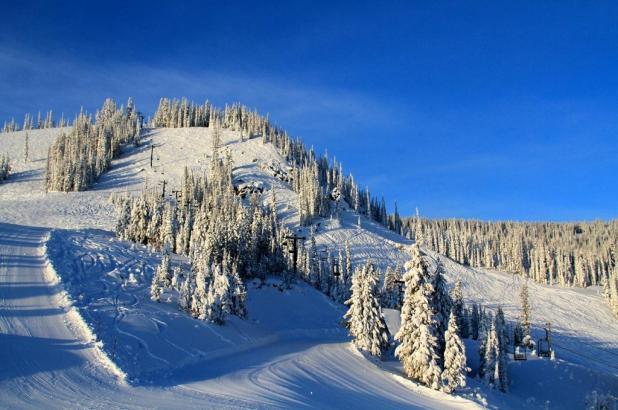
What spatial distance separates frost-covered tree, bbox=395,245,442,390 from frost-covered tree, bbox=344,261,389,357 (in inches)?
122

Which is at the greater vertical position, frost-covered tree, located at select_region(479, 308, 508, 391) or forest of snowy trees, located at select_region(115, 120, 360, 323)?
forest of snowy trees, located at select_region(115, 120, 360, 323)

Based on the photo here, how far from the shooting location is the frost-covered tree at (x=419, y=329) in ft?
110

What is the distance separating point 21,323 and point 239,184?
320ft

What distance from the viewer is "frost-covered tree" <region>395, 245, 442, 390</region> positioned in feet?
110

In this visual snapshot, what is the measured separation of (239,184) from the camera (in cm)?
12269

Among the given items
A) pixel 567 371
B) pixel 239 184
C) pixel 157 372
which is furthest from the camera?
pixel 239 184

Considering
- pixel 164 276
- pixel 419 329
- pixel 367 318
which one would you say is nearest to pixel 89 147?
pixel 164 276

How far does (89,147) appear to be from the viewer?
13525cm

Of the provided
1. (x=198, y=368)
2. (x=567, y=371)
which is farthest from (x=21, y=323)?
(x=567, y=371)

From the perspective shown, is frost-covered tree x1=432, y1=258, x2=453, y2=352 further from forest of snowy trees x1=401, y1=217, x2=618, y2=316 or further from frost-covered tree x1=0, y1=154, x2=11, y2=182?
forest of snowy trees x1=401, y1=217, x2=618, y2=316

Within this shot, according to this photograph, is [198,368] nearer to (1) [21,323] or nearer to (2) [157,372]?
(2) [157,372]

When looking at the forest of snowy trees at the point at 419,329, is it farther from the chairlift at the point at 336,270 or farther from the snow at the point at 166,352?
the chairlift at the point at 336,270

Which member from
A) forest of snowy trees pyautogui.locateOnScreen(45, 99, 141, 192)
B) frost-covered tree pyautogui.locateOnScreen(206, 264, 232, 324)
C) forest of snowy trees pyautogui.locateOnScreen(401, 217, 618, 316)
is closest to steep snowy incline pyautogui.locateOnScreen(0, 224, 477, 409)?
frost-covered tree pyautogui.locateOnScreen(206, 264, 232, 324)

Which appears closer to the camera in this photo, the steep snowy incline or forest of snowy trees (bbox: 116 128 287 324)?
the steep snowy incline
